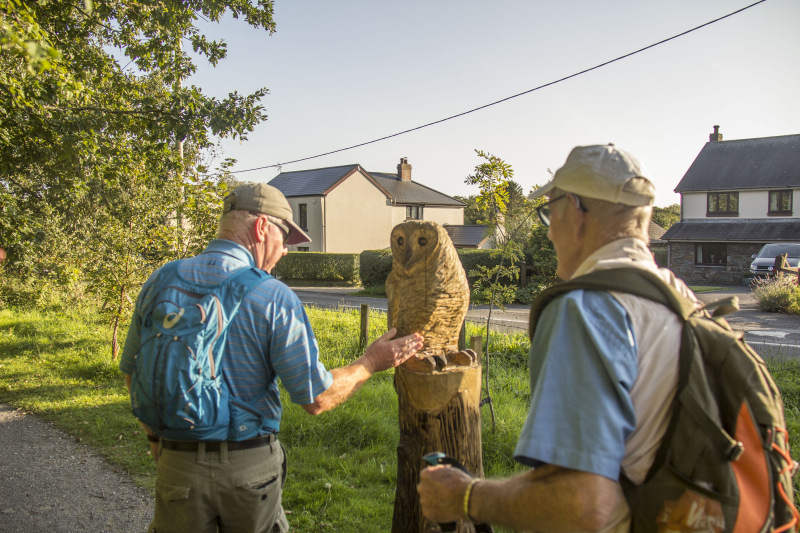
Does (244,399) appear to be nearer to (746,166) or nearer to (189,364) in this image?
(189,364)

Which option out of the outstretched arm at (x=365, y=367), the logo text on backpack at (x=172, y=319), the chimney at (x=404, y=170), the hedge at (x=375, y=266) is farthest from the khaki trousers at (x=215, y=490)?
the chimney at (x=404, y=170)

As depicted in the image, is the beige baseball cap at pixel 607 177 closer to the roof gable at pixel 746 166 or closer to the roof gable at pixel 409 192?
the roof gable at pixel 746 166

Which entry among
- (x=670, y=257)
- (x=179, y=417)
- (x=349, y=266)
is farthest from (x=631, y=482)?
(x=670, y=257)

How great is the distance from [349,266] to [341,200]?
24.6 feet

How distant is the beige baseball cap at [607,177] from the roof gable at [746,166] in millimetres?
29672

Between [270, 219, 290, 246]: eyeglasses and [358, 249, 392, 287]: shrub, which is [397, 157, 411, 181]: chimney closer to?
[358, 249, 392, 287]: shrub

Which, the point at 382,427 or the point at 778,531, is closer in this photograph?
the point at 778,531

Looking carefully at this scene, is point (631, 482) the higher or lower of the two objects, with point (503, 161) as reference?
lower

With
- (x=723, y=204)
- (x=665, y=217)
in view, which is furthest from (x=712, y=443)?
(x=665, y=217)

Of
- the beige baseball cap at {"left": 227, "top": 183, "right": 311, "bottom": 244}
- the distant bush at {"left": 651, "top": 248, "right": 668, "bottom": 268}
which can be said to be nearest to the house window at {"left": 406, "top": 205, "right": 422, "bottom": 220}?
the distant bush at {"left": 651, "top": 248, "right": 668, "bottom": 268}

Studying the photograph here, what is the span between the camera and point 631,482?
1301 mm

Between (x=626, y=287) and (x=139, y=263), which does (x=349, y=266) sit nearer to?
(x=139, y=263)

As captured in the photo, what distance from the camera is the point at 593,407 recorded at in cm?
123

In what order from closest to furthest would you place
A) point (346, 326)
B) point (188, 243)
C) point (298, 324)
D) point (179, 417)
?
1. point (179, 417)
2. point (298, 324)
3. point (188, 243)
4. point (346, 326)
